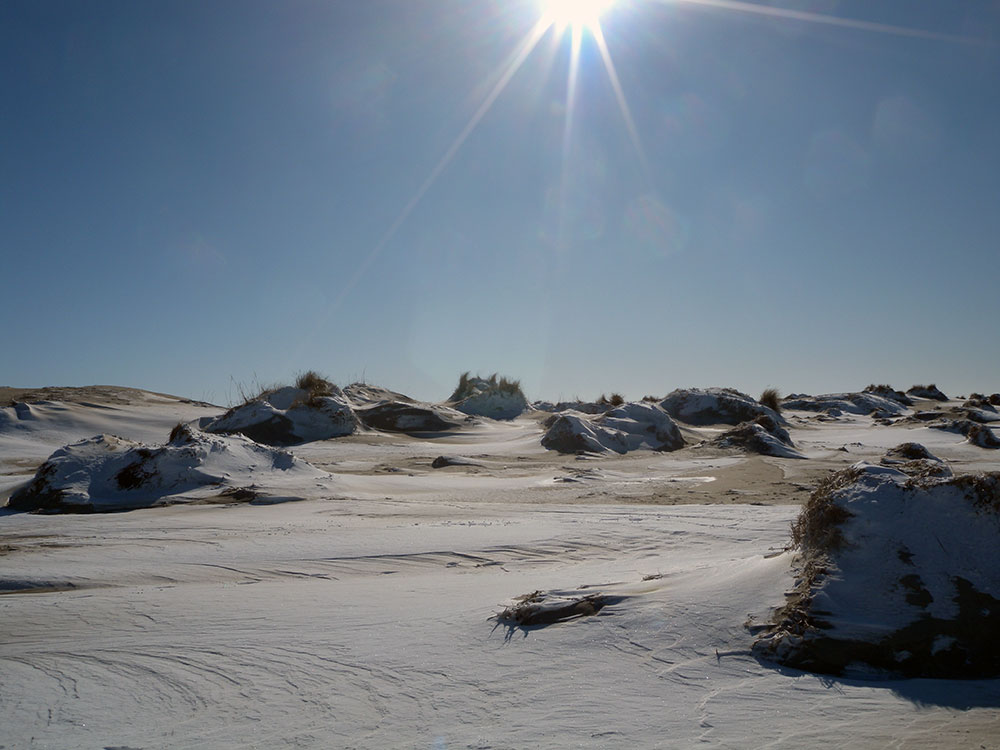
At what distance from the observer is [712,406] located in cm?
1566

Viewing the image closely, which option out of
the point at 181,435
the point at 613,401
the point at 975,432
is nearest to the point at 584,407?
the point at 613,401

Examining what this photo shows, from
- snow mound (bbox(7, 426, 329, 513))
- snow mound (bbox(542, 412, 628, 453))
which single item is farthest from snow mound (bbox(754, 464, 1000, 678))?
snow mound (bbox(542, 412, 628, 453))

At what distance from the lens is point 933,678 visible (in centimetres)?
197

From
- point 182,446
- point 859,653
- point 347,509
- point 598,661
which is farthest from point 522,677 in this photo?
point 182,446

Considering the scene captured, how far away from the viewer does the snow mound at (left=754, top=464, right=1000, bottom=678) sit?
203 centimetres

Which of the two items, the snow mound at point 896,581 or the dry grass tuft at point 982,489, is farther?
the dry grass tuft at point 982,489

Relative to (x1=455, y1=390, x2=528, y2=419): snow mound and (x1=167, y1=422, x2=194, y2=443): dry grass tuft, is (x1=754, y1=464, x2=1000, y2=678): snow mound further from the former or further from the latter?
(x1=455, y1=390, x2=528, y2=419): snow mound

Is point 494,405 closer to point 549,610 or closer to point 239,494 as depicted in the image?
point 239,494

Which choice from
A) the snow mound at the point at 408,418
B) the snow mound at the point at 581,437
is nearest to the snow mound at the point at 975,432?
the snow mound at the point at 581,437

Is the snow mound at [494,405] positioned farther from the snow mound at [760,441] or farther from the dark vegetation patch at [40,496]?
the dark vegetation patch at [40,496]

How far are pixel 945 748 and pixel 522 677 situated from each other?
1.09 m

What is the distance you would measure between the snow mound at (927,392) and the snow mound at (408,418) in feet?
62.3

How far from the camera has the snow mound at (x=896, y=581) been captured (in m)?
2.03

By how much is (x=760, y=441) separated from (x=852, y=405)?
37.4 ft
